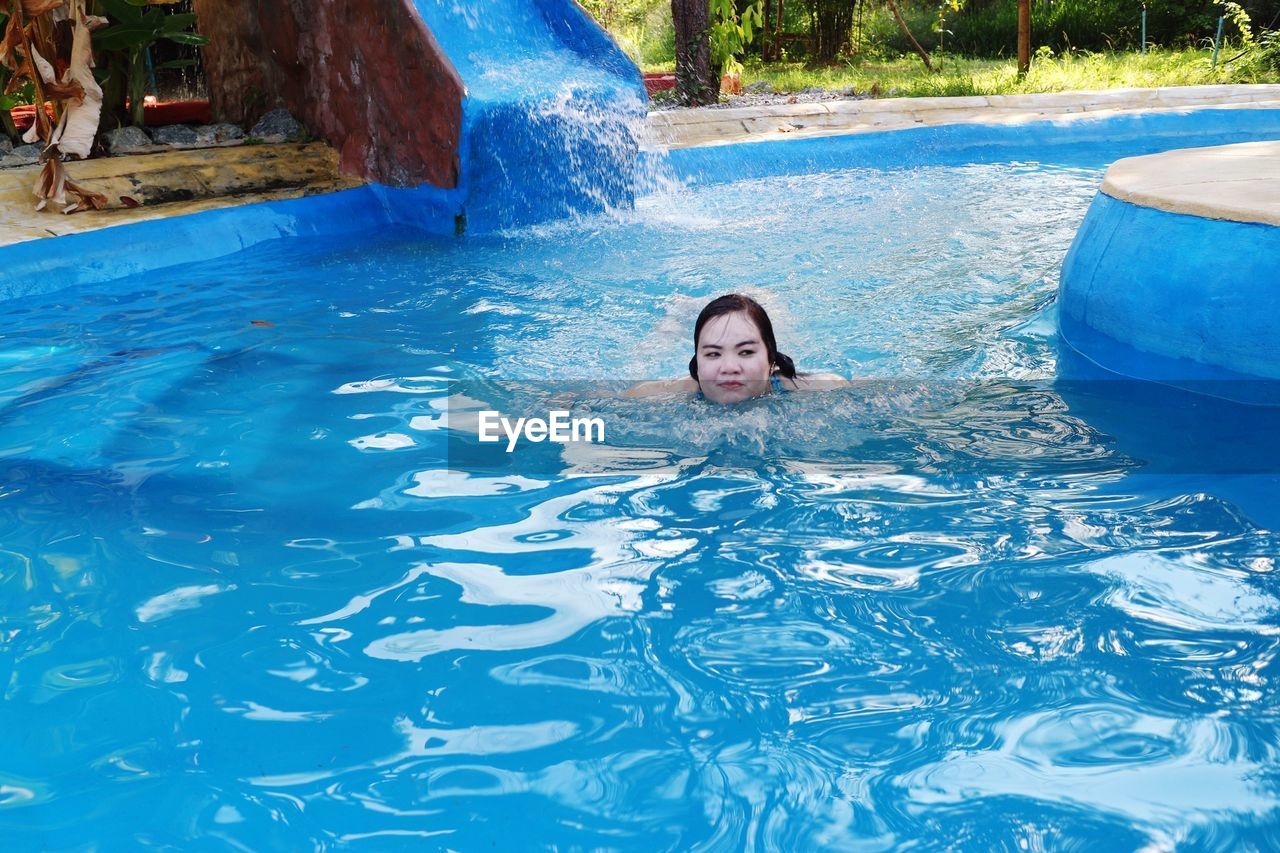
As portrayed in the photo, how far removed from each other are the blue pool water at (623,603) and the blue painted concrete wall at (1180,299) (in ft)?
0.67

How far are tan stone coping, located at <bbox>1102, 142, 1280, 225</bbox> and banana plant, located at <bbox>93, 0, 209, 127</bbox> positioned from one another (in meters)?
5.67

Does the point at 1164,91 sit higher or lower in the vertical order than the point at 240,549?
higher

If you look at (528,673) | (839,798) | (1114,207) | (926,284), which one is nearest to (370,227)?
(926,284)

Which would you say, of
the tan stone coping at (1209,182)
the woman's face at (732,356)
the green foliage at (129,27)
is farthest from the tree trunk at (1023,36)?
the woman's face at (732,356)

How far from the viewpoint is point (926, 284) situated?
17.8 feet

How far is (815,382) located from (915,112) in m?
7.21

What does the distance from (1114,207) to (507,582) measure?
279 centimetres

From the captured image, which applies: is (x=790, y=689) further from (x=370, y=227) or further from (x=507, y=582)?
(x=370, y=227)

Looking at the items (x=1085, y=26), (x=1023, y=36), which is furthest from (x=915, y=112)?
(x=1085, y=26)

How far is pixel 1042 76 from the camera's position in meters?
12.6

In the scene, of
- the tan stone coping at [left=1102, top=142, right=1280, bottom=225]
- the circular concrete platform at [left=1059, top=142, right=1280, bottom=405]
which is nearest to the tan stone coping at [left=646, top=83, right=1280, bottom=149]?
the tan stone coping at [left=1102, top=142, right=1280, bottom=225]

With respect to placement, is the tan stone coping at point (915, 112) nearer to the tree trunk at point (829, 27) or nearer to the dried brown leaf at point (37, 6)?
the dried brown leaf at point (37, 6)

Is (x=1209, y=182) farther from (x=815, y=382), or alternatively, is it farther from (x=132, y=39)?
(x=132, y=39)

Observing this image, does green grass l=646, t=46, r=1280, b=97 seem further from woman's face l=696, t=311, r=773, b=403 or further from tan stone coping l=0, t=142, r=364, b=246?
woman's face l=696, t=311, r=773, b=403
